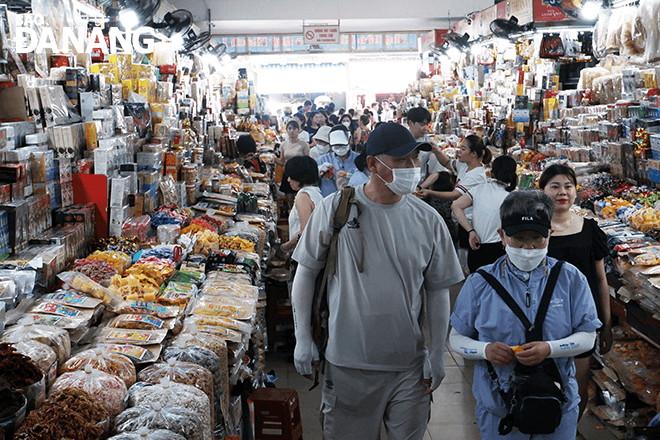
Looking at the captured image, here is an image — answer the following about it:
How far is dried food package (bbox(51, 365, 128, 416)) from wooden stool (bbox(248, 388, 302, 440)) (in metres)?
1.06

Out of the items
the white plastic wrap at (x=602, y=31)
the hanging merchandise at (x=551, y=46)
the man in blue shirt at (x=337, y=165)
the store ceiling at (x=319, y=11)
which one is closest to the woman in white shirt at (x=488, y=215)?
the man in blue shirt at (x=337, y=165)

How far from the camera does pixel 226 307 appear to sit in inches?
147

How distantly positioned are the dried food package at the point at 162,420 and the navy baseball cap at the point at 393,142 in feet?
3.95

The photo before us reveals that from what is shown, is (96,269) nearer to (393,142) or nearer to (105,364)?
(105,364)

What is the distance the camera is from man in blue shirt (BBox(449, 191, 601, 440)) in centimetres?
240

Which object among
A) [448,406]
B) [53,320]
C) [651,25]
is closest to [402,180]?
[53,320]

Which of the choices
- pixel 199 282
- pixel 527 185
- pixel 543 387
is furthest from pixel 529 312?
pixel 527 185

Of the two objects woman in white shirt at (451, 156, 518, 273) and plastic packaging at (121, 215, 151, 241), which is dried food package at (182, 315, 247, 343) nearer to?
plastic packaging at (121, 215, 151, 241)

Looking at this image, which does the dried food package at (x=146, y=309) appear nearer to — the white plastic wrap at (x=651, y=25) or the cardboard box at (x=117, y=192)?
the cardboard box at (x=117, y=192)

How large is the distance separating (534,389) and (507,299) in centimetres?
32

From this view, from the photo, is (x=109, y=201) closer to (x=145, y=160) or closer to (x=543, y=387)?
(x=145, y=160)

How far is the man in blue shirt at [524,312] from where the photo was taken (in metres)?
2.40

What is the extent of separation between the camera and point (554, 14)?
32.2 feet

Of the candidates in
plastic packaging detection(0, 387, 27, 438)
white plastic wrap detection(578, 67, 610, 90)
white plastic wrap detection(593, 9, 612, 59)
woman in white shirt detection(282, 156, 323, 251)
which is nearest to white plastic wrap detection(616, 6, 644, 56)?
white plastic wrap detection(593, 9, 612, 59)
